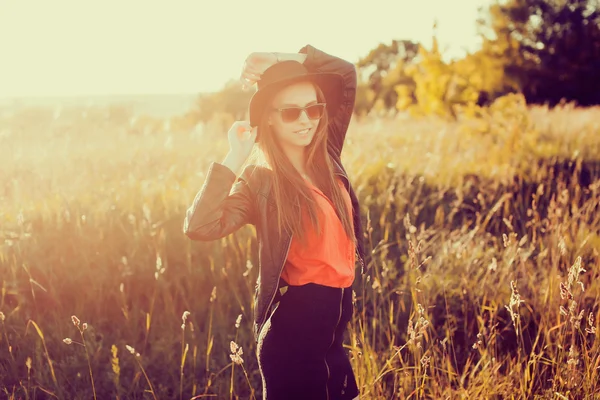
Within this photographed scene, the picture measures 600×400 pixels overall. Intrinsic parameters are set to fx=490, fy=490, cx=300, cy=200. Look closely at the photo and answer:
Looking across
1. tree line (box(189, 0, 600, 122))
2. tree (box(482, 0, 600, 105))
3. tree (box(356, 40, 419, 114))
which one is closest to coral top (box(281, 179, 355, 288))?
tree (box(356, 40, 419, 114))

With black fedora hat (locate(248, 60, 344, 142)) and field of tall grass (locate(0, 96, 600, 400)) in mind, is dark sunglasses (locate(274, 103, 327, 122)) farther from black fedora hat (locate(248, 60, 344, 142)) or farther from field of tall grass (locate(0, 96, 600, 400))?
field of tall grass (locate(0, 96, 600, 400))

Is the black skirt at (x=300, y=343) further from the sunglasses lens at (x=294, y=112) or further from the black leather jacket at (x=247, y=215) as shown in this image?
the sunglasses lens at (x=294, y=112)

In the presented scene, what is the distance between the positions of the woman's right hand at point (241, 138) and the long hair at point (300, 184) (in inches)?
3.5

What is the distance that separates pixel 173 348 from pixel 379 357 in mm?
1348

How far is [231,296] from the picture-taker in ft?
11.7

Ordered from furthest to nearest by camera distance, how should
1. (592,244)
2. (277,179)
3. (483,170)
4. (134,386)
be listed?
(483,170) → (592,244) → (134,386) → (277,179)

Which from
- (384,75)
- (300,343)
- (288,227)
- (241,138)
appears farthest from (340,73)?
(384,75)

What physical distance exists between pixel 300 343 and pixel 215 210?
0.63 m

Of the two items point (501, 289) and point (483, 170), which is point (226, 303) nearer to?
point (501, 289)

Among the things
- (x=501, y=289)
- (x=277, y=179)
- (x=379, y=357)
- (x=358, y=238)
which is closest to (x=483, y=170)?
(x=501, y=289)

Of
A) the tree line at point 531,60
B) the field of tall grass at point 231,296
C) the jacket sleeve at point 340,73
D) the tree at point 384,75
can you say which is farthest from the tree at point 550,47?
the jacket sleeve at point 340,73

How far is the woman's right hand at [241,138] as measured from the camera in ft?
6.50

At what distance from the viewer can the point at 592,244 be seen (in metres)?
3.95

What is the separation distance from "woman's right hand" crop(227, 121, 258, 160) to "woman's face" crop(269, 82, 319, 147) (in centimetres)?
11
